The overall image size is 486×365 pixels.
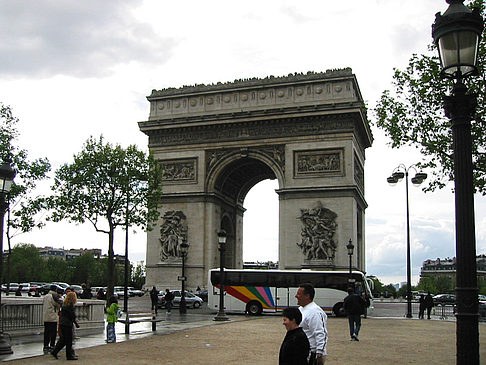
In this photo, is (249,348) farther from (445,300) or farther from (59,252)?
(59,252)

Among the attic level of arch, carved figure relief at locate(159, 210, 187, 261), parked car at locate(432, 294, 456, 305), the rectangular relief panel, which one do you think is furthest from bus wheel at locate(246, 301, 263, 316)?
parked car at locate(432, 294, 456, 305)

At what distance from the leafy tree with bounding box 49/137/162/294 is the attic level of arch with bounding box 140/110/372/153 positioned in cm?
1016

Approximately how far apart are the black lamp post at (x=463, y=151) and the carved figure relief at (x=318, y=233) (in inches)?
1477

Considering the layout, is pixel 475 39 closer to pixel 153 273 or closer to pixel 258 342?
pixel 258 342

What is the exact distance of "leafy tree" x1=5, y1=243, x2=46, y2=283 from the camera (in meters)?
103

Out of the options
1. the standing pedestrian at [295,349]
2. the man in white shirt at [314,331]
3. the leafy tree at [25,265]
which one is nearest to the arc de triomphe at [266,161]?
the man in white shirt at [314,331]

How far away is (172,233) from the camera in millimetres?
48656

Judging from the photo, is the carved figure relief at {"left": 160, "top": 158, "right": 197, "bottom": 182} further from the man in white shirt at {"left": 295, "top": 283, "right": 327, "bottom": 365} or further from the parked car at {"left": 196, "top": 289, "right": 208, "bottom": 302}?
the man in white shirt at {"left": 295, "top": 283, "right": 327, "bottom": 365}

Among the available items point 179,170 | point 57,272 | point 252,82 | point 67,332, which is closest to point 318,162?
point 252,82

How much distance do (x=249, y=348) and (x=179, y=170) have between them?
114 ft

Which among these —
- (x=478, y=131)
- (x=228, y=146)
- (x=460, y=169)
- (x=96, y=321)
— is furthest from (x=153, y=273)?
(x=460, y=169)

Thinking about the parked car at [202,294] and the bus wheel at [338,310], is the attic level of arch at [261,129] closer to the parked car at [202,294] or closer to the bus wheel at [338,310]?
the parked car at [202,294]

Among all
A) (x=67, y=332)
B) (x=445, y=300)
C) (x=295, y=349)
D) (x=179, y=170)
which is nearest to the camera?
(x=295, y=349)

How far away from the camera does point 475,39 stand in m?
6.62
